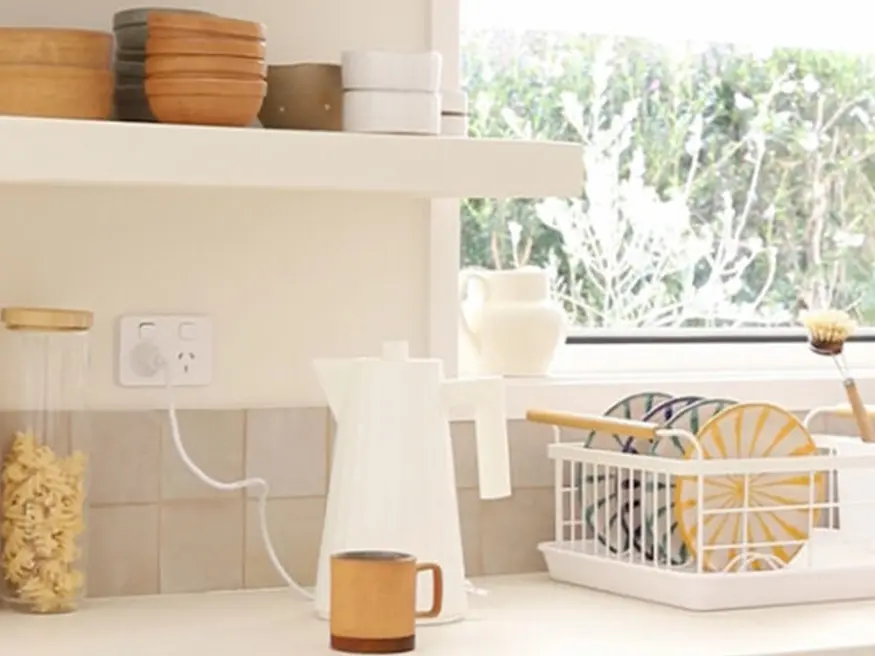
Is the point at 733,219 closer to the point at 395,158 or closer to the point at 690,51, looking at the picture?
the point at 690,51

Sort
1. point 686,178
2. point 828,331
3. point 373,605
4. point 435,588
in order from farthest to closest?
point 686,178, point 828,331, point 435,588, point 373,605

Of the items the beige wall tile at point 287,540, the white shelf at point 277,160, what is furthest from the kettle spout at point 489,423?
the beige wall tile at point 287,540

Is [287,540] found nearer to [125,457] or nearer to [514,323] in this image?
[125,457]

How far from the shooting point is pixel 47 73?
6.91ft

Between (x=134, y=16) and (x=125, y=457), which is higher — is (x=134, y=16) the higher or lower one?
the higher one

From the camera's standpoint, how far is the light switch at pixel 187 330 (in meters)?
2.38

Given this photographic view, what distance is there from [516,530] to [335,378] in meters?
0.47

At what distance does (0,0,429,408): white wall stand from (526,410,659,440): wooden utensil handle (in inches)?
7.4

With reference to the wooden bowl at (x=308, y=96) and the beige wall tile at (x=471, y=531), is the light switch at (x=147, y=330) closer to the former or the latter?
the wooden bowl at (x=308, y=96)

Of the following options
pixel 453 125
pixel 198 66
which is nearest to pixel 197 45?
pixel 198 66

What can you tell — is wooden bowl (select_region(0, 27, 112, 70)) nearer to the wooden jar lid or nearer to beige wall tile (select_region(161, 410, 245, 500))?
the wooden jar lid

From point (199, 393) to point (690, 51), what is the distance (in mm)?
1044

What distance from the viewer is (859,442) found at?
257 cm

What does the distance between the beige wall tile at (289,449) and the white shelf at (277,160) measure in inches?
13.0
